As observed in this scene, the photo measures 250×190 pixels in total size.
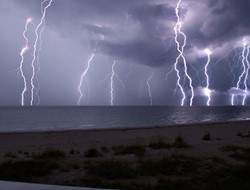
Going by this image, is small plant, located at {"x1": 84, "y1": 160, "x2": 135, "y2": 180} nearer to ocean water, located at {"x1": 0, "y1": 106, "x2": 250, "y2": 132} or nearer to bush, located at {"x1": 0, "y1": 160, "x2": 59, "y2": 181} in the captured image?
bush, located at {"x1": 0, "y1": 160, "x2": 59, "y2": 181}

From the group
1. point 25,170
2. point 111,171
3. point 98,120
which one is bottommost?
point 98,120

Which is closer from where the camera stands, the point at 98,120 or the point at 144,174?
the point at 144,174

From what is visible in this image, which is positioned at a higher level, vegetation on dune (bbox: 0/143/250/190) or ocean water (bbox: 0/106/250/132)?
vegetation on dune (bbox: 0/143/250/190)

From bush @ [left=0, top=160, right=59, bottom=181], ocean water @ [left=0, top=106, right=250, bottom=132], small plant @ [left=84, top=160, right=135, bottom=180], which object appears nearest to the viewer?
small plant @ [left=84, top=160, right=135, bottom=180]

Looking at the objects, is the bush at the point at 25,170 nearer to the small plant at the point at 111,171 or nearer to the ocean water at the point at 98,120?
the small plant at the point at 111,171

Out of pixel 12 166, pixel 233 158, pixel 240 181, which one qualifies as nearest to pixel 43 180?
pixel 12 166

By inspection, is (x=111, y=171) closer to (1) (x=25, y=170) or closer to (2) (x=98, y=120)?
(1) (x=25, y=170)

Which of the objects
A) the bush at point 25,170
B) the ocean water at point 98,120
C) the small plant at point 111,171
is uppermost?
the small plant at point 111,171

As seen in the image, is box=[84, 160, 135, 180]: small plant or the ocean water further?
the ocean water

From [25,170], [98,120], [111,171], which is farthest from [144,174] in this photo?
[98,120]

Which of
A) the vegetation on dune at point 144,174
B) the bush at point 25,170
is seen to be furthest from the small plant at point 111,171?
the bush at point 25,170

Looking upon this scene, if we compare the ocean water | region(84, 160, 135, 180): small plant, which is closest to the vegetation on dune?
region(84, 160, 135, 180): small plant

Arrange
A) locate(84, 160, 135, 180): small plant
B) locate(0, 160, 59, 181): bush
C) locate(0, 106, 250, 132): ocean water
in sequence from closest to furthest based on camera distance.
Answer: locate(84, 160, 135, 180): small plant, locate(0, 160, 59, 181): bush, locate(0, 106, 250, 132): ocean water

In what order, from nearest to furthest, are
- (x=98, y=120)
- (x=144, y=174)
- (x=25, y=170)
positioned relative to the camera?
1. (x=144, y=174)
2. (x=25, y=170)
3. (x=98, y=120)
